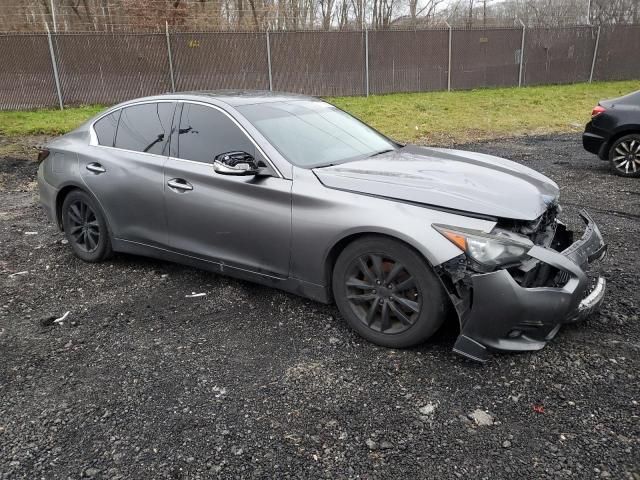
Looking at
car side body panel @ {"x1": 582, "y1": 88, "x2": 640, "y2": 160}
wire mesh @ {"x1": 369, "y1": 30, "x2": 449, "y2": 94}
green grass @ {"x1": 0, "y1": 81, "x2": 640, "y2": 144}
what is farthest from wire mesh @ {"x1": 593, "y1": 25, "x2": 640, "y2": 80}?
car side body panel @ {"x1": 582, "y1": 88, "x2": 640, "y2": 160}

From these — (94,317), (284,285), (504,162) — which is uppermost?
(504,162)

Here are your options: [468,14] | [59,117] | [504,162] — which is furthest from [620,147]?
[468,14]

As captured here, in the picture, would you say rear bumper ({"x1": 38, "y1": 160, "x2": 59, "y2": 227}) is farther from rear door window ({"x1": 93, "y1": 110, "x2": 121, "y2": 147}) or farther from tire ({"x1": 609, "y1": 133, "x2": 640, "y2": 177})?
tire ({"x1": 609, "y1": 133, "x2": 640, "y2": 177})

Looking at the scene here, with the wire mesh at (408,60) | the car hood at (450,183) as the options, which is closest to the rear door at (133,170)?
the car hood at (450,183)

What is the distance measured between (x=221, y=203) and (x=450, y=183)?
163 centimetres

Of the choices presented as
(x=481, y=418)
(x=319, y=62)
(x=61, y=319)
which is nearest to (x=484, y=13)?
(x=319, y=62)

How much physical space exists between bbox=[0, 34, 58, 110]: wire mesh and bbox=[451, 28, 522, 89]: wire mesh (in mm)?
Result: 13154

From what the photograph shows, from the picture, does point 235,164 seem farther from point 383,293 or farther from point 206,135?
point 383,293

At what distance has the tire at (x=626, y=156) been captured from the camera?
7930 mm

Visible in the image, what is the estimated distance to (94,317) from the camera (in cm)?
402

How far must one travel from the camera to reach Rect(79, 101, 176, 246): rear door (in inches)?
171

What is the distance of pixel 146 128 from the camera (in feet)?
15.0

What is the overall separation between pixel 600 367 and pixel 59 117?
46.9 ft

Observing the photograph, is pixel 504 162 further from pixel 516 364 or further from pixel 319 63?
pixel 319 63
